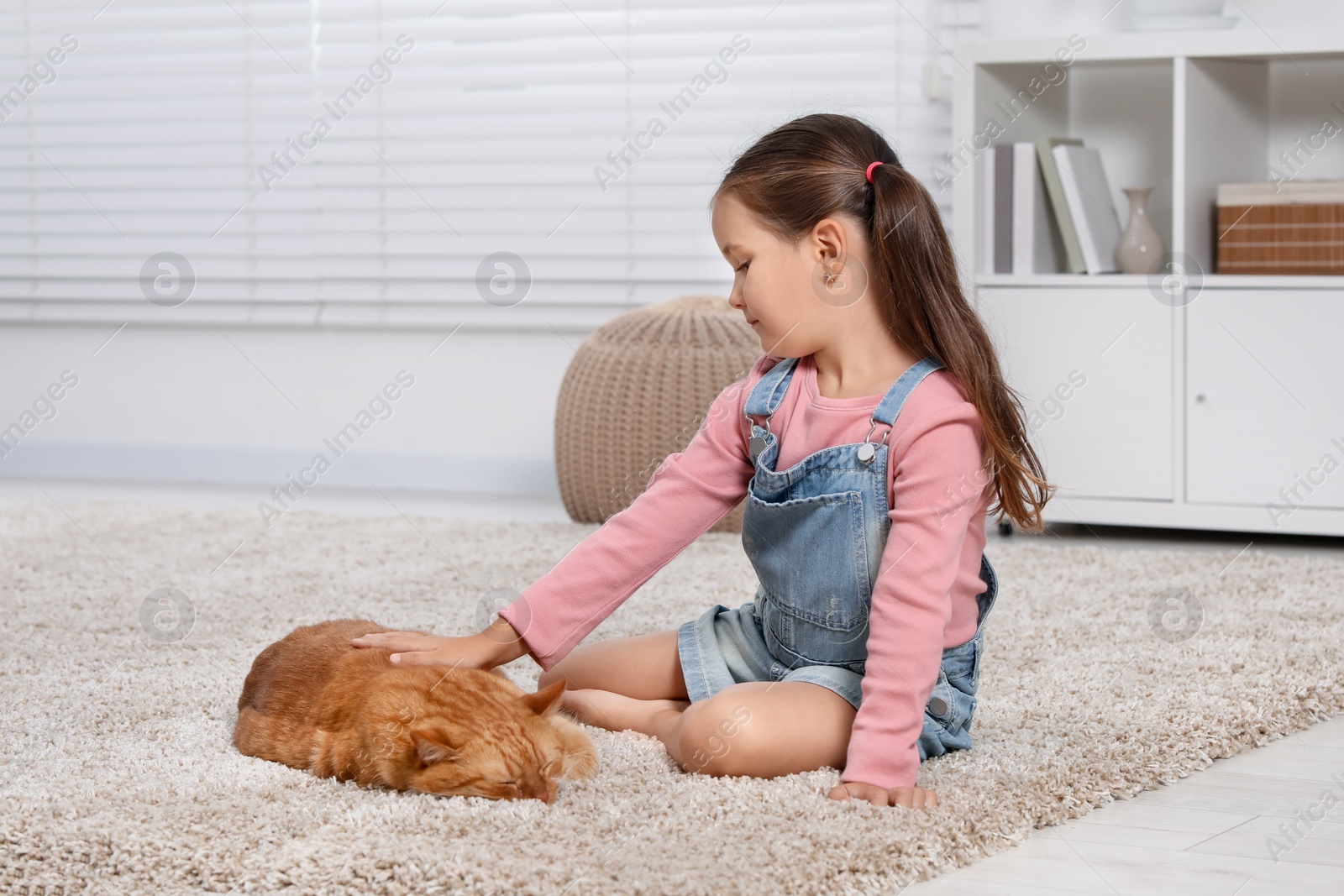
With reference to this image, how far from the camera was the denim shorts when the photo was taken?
107cm

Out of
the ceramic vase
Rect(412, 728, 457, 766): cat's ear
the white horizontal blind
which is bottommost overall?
Rect(412, 728, 457, 766): cat's ear

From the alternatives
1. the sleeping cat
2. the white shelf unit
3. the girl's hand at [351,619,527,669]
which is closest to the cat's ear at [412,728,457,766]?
the sleeping cat

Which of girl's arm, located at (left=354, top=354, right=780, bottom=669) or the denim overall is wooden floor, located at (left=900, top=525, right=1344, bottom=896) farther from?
girl's arm, located at (left=354, top=354, right=780, bottom=669)

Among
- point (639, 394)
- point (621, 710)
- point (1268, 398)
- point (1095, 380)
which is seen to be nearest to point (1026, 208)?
point (1095, 380)

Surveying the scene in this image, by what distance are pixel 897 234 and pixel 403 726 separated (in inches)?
20.9

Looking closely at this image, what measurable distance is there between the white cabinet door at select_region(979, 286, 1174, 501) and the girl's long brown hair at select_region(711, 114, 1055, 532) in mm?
1100

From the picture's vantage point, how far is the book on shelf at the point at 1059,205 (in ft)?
7.38

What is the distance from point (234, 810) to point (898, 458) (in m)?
0.56

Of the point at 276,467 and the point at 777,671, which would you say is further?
the point at 276,467

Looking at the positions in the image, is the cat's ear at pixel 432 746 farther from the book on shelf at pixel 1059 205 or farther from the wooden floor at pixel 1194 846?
the book on shelf at pixel 1059 205

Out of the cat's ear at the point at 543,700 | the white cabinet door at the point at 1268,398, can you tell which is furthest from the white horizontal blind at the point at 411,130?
the cat's ear at the point at 543,700

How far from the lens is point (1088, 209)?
2277mm

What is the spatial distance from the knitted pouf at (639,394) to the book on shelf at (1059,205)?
0.55 meters

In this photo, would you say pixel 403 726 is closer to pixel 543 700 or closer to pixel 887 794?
pixel 543 700
